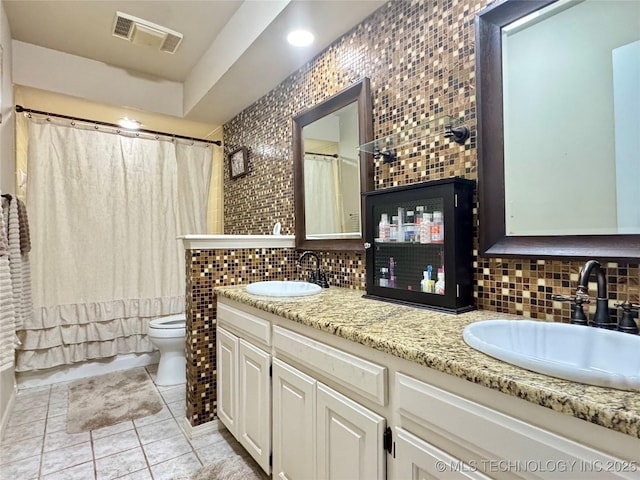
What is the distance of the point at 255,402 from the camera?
1497mm

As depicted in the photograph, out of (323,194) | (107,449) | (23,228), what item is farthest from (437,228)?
(23,228)

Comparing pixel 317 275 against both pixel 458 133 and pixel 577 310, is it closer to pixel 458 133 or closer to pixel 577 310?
pixel 458 133

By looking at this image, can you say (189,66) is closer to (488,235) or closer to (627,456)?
(488,235)

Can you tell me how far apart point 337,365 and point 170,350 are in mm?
2005

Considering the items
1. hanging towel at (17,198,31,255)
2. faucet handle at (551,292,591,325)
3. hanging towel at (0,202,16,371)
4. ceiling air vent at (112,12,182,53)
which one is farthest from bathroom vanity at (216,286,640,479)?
ceiling air vent at (112,12,182,53)

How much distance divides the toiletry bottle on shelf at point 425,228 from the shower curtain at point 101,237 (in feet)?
6.90

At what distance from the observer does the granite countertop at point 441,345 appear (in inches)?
21.4

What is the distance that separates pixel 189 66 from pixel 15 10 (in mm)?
1071

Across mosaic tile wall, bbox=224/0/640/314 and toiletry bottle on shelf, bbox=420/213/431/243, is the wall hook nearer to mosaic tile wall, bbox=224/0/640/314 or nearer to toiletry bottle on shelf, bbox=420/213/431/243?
mosaic tile wall, bbox=224/0/640/314

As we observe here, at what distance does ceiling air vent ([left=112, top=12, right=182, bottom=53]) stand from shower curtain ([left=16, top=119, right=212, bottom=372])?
2.71 feet

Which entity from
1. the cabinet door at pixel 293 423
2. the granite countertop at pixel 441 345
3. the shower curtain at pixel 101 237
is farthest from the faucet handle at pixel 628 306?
the shower curtain at pixel 101 237

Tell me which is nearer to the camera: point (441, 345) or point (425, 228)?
point (441, 345)

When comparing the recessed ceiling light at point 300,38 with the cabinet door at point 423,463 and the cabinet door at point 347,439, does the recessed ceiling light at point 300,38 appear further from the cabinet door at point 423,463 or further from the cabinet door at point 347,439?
the cabinet door at point 423,463

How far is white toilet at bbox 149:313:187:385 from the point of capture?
2523mm
